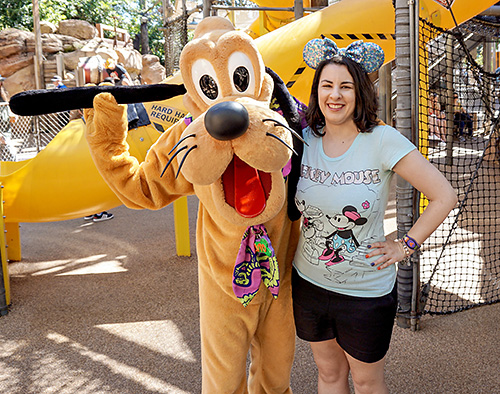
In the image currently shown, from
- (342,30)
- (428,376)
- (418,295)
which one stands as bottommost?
(428,376)

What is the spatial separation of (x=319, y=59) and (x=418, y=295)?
2069mm

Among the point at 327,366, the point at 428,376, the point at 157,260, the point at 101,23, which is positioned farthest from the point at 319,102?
the point at 101,23

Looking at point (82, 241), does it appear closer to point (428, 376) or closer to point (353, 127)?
point (428, 376)

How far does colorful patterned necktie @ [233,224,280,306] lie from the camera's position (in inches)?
68.3

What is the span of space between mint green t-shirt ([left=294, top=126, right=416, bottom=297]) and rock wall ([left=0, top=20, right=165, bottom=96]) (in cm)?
1571

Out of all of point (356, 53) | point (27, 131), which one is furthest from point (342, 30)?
point (27, 131)

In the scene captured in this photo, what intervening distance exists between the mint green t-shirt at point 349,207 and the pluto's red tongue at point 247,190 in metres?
0.28

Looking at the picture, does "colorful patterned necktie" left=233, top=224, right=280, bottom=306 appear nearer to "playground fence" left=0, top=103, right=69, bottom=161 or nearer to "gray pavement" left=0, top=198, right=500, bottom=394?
"gray pavement" left=0, top=198, right=500, bottom=394

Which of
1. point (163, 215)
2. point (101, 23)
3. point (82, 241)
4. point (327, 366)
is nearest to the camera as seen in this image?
point (327, 366)

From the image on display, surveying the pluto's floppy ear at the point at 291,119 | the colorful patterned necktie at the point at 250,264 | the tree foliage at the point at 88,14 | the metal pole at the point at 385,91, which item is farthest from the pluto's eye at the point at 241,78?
the tree foliage at the point at 88,14

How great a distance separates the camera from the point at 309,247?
5.98ft

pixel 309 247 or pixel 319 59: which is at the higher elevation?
pixel 319 59

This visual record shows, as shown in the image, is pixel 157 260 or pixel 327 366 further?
pixel 157 260

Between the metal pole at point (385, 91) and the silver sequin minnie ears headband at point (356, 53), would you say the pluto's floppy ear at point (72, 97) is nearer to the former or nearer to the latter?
the silver sequin minnie ears headband at point (356, 53)
